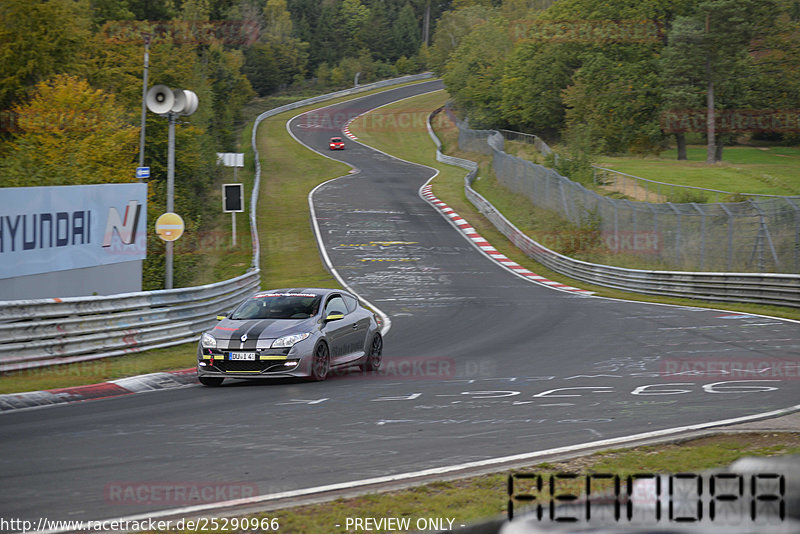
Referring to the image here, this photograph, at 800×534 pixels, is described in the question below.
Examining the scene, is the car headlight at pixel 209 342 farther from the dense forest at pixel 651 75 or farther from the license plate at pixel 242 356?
the dense forest at pixel 651 75

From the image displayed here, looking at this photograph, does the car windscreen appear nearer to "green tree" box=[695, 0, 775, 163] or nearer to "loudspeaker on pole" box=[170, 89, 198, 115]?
"loudspeaker on pole" box=[170, 89, 198, 115]

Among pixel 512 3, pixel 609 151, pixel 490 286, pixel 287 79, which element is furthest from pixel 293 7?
pixel 490 286

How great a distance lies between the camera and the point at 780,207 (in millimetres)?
23781

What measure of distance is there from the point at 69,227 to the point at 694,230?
1916 centimetres

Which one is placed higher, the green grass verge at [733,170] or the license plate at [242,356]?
the green grass verge at [733,170]

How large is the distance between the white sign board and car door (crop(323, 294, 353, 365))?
548 centimetres

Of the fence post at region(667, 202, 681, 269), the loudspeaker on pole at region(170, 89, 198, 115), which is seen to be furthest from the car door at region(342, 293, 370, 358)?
the fence post at region(667, 202, 681, 269)

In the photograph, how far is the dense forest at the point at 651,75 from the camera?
200 ft

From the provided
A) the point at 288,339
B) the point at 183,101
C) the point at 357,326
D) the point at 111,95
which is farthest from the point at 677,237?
the point at 111,95

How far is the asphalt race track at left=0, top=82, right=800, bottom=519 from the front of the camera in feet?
24.1

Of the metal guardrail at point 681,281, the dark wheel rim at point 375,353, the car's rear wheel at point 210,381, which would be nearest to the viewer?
the car's rear wheel at point 210,381

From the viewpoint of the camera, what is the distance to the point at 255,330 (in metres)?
13.4

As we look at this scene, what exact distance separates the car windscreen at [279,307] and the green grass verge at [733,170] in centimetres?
3726

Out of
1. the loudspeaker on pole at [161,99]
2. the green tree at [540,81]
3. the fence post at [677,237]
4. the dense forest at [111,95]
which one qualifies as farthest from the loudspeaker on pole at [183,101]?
the green tree at [540,81]
